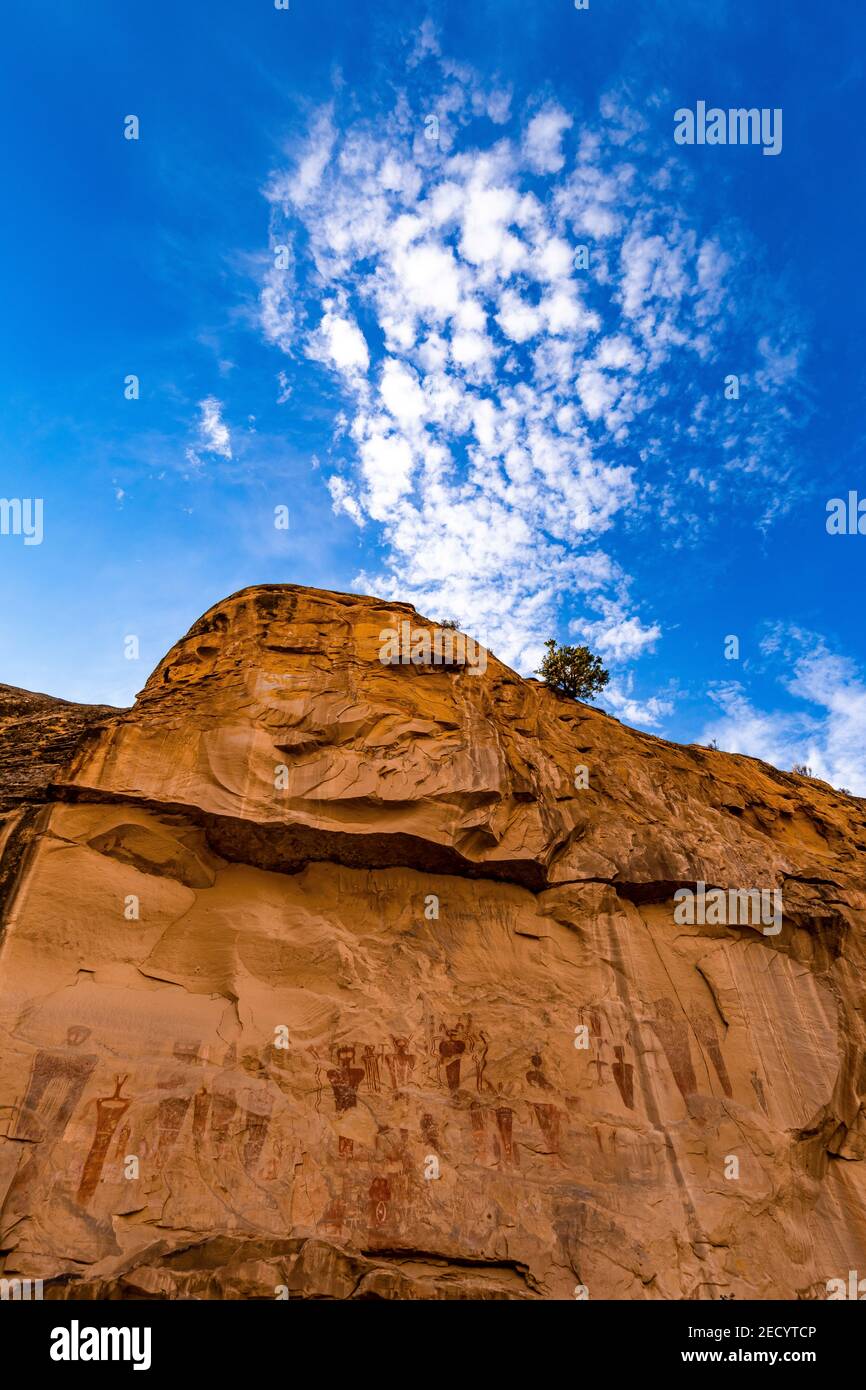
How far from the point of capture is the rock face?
876 cm

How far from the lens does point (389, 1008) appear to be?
10.7 m

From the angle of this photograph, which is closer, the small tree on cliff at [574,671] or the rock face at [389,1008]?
the rock face at [389,1008]

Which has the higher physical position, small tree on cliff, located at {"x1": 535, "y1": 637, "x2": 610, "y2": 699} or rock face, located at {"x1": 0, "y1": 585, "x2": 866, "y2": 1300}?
small tree on cliff, located at {"x1": 535, "y1": 637, "x2": 610, "y2": 699}

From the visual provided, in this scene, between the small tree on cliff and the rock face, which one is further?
the small tree on cliff

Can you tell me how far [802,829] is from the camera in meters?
16.5

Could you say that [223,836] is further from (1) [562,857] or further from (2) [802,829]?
(2) [802,829]

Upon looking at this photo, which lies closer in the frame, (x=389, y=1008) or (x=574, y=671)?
(x=389, y=1008)

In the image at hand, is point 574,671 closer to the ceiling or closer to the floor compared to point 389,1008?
closer to the ceiling

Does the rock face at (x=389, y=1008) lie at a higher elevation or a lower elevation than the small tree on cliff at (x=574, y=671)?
lower

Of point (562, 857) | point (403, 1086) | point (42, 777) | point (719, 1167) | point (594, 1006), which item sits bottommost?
point (719, 1167)

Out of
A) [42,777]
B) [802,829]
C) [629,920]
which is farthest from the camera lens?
[802,829]

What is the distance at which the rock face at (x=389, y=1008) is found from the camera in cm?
876

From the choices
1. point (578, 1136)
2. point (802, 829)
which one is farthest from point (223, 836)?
point (802, 829)

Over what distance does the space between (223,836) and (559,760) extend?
6.47 metres
